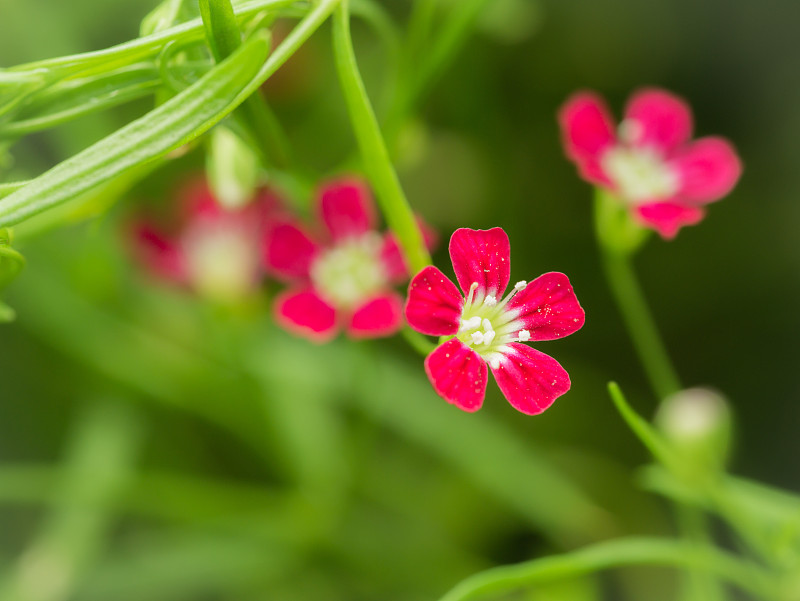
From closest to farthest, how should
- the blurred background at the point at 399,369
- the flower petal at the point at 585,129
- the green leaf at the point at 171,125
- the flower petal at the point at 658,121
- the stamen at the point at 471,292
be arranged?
the green leaf at the point at 171,125 < the stamen at the point at 471,292 < the flower petal at the point at 585,129 < the flower petal at the point at 658,121 < the blurred background at the point at 399,369

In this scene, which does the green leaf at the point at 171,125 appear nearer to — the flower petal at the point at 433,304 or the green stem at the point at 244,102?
the green stem at the point at 244,102

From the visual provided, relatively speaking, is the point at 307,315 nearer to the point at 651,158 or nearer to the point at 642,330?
the point at 651,158

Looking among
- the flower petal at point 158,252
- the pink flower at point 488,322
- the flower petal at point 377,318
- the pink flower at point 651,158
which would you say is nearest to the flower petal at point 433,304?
the pink flower at point 488,322

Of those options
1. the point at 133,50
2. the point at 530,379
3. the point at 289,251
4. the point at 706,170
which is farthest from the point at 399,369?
the point at 133,50

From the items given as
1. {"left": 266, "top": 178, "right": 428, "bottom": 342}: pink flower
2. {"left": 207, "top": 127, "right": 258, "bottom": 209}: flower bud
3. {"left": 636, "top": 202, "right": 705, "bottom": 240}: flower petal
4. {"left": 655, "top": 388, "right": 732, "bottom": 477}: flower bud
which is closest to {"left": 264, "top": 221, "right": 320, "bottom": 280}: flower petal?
{"left": 266, "top": 178, "right": 428, "bottom": 342}: pink flower

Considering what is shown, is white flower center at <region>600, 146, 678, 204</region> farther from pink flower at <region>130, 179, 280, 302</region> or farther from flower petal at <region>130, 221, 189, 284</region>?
flower petal at <region>130, 221, 189, 284</region>

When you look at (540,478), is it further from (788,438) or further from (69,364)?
(69,364)

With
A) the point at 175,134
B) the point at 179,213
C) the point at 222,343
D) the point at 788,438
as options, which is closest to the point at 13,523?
the point at 222,343
